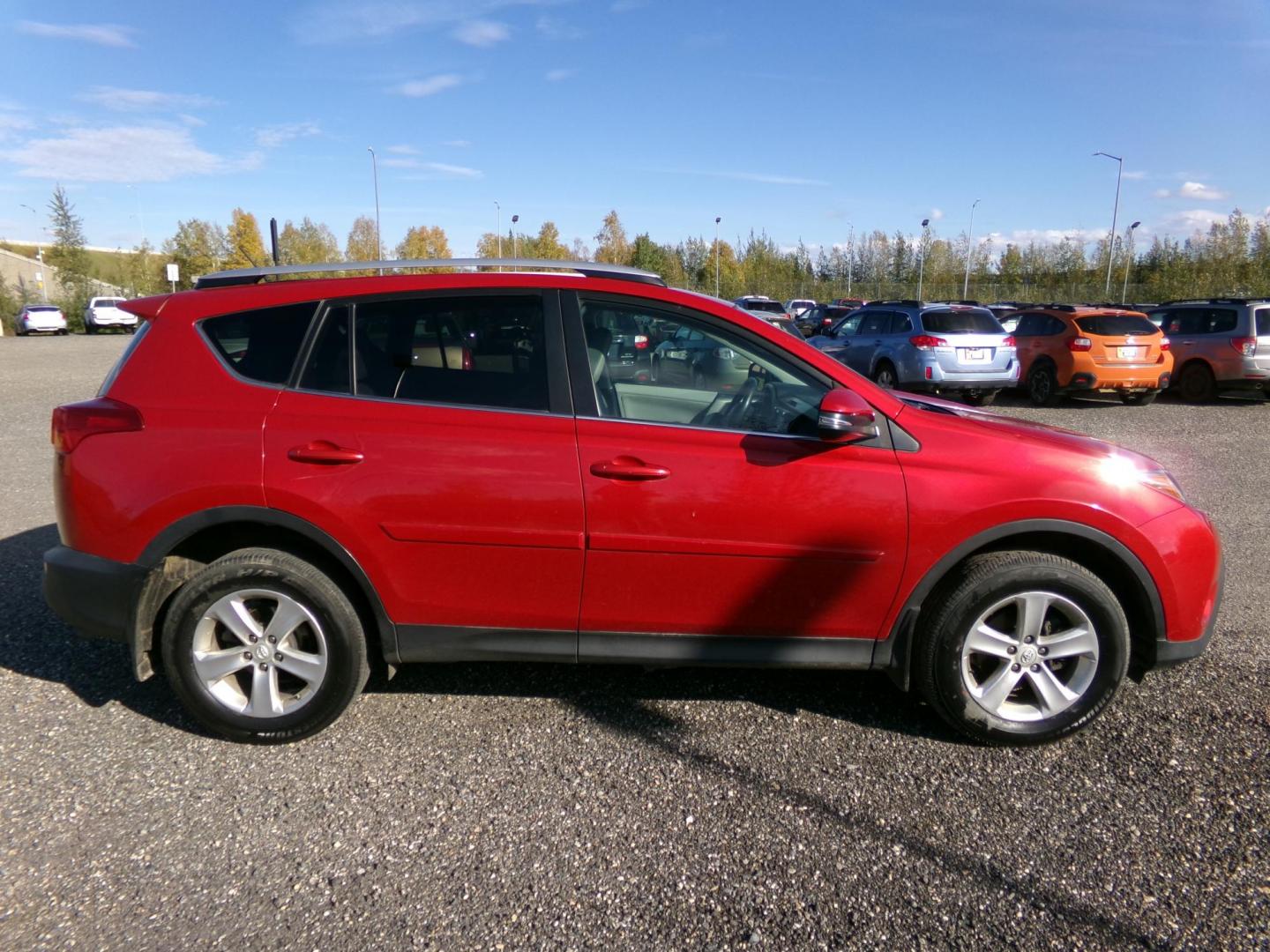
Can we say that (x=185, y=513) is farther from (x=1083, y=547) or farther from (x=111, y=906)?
(x=1083, y=547)

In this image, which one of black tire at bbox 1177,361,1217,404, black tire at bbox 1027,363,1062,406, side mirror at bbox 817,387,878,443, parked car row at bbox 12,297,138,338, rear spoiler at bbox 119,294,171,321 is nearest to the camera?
side mirror at bbox 817,387,878,443

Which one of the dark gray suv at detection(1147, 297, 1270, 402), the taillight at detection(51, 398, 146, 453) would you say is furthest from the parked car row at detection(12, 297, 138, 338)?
the taillight at detection(51, 398, 146, 453)

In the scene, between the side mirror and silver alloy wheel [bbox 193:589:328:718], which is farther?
silver alloy wheel [bbox 193:589:328:718]

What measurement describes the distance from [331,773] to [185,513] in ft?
3.57

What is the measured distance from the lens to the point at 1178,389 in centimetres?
1579

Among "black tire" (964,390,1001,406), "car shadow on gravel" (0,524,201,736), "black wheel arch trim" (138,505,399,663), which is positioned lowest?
"car shadow on gravel" (0,524,201,736)

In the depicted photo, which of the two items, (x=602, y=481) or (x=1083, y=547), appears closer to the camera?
(x=602, y=481)

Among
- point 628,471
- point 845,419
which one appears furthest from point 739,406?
point 628,471

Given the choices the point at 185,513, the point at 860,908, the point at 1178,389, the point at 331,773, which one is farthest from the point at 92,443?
the point at 1178,389

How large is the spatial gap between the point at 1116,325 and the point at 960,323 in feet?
8.12

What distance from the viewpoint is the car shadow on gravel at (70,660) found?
3807 millimetres

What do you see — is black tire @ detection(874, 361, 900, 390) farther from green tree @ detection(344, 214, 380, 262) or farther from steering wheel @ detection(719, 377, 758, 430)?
green tree @ detection(344, 214, 380, 262)

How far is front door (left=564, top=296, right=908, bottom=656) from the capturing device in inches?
128

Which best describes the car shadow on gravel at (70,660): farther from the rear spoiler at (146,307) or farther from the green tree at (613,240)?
the green tree at (613,240)
